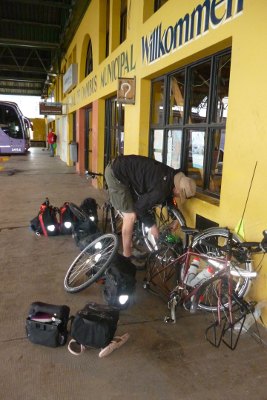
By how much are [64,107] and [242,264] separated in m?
15.0

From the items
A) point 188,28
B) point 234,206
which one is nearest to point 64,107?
point 188,28

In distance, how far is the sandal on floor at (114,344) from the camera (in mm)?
2465

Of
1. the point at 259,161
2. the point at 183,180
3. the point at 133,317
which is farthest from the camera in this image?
the point at 183,180

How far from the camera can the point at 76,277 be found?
3.75m

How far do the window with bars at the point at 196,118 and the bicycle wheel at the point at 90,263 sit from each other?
4.53 feet

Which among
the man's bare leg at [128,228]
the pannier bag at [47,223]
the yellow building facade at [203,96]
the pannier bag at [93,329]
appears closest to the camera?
the pannier bag at [93,329]

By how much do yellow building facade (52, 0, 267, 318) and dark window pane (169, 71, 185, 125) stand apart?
0.5 inches

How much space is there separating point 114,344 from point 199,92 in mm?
3171

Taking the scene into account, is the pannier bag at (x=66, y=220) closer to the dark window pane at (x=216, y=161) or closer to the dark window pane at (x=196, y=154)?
the dark window pane at (x=196, y=154)

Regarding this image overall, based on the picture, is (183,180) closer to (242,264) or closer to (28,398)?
(242,264)

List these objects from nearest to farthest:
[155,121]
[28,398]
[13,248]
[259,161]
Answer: [28,398], [259,161], [13,248], [155,121]

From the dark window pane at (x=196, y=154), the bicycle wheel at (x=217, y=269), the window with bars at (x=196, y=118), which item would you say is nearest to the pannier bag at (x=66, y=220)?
the window with bars at (x=196, y=118)

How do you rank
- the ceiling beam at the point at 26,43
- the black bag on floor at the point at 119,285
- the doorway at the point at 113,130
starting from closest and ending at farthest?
the black bag on floor at the point at 119,285 < the doorway at the point at 113,130 < the ceiling beam at the point at 26,43

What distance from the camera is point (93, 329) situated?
7.97 ft
